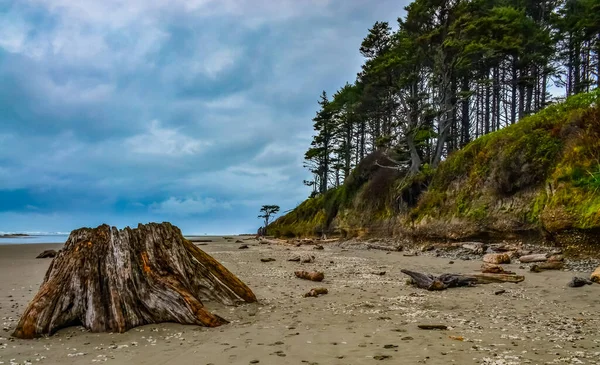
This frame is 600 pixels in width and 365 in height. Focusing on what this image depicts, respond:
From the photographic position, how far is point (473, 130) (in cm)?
4184

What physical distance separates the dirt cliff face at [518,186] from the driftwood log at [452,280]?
4.76 m

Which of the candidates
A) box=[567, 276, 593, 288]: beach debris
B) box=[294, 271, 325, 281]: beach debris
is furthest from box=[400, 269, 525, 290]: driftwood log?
box=[294, 271, 325, 281]: beach debris

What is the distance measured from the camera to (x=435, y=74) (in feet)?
87.6

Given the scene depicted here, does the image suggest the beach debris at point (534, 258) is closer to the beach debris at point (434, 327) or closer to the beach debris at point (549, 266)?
the beach debris at point (549, 266)

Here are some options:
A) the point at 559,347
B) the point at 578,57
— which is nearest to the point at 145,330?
the point at 559,347

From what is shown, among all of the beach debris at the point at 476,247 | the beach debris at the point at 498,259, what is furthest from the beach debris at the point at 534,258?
the beach debris at the point at 476,247

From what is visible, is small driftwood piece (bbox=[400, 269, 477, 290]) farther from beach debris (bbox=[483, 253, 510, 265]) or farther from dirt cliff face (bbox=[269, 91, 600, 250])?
dirt cliff face (bbox=[269, 91, 600, 250])

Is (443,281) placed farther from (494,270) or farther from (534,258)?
(534,258)

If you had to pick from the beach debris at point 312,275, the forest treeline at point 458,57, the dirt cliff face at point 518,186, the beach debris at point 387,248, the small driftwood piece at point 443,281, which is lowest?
the beach debris at point 387,248

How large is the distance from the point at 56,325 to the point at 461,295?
20.8ft

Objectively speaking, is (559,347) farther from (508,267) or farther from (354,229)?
(354,229)

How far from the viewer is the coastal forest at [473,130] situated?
44.0ft

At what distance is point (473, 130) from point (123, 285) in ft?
143

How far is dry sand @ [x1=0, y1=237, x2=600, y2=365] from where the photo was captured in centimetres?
342
